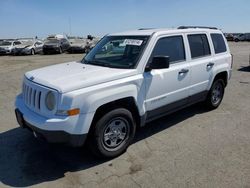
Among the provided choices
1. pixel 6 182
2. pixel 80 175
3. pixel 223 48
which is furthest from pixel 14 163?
pixel 223 48

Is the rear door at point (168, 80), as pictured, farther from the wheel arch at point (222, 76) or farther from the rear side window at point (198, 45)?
the wheel arch at point (222, 76)

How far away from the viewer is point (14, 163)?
3.82 meters

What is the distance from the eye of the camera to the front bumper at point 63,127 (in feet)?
10.9

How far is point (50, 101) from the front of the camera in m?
3.45

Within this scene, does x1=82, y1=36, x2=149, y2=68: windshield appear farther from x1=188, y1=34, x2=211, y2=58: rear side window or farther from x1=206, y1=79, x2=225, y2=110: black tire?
x1=206, y1=79, x2=225, y2=110: black tire

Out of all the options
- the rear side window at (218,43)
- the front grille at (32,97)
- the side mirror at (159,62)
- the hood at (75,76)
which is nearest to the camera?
the hood at (75,76)

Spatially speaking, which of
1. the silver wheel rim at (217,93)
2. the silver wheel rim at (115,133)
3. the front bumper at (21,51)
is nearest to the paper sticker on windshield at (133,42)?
the silver wheel rim at (115,133)

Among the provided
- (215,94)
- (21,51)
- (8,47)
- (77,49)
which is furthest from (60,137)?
(8,47)

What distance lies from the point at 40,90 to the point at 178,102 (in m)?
2.57

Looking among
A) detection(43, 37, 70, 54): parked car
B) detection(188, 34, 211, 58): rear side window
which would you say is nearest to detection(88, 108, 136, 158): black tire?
detection(188, 34, 211, 58): rear side window

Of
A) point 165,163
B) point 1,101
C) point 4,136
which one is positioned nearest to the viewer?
point 165,163

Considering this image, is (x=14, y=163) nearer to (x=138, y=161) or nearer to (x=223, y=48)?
(x=138, y=161)

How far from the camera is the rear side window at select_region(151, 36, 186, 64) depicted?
14.6 feet

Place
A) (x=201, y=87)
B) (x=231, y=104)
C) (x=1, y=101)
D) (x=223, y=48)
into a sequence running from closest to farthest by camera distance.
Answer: (x=201, y=87) → (x=223, y=48) → (x=231, y=104) → (x=1, y=101)
